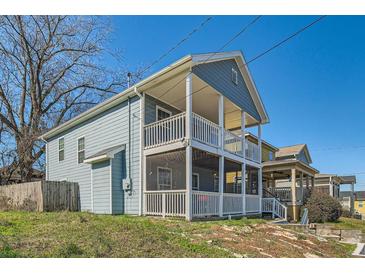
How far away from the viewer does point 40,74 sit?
24.6 m

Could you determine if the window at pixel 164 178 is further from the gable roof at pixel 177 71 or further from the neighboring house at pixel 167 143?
the gable roof at pixel 177 71

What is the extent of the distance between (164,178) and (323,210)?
975 centimetres

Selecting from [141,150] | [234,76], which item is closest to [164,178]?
[141,150]

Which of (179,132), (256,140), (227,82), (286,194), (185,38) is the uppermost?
(185,38)

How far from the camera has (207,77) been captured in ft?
37.7

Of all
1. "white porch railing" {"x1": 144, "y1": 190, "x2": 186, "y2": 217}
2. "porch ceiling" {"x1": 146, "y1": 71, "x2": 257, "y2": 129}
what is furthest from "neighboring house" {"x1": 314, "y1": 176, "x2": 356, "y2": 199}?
"white porch railing" {"x1": 144, "y1": 190, "x2": 186, "y2": 217}

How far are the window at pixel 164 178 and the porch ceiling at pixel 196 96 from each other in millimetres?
2936

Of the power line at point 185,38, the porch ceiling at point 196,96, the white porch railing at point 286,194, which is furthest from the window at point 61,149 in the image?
the white porch railing at point 286,194

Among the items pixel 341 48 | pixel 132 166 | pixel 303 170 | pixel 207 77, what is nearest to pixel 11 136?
pixel 132 166

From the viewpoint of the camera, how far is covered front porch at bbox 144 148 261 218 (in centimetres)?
1000

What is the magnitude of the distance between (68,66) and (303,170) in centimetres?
2017

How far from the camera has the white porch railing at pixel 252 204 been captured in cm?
1374

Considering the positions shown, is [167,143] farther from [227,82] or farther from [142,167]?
[227,82]

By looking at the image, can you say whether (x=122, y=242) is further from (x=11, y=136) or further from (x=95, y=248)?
(x=11, y=136)
